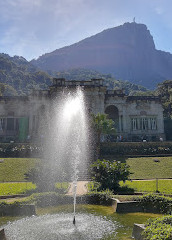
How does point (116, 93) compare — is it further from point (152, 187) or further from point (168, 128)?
point (152, 187)

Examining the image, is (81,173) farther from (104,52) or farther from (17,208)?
(104,52)

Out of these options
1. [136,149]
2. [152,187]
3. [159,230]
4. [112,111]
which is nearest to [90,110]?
[112,111]

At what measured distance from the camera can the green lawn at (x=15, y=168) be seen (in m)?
20.8

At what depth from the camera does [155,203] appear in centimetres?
1181

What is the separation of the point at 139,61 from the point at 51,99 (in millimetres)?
165119

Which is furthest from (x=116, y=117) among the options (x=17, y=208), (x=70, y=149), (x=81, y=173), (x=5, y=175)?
(x=17, y=208)

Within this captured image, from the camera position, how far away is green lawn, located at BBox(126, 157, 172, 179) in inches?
843

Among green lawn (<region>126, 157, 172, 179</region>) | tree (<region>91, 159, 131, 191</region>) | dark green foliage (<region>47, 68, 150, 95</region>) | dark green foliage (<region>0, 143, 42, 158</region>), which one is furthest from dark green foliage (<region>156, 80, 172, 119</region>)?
tree (<region>91, 159, 131, 191</region>)

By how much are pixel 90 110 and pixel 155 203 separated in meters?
27.0

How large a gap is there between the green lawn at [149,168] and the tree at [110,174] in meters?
4.61

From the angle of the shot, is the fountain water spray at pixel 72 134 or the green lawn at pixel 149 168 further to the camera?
the fountain water spray at pixel 72 134

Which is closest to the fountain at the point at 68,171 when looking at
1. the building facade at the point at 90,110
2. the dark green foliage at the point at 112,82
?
the building facade at the point at 90,110

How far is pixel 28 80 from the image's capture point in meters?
99.4

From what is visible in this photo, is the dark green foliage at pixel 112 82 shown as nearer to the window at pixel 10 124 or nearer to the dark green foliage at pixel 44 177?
the window at pixel 10 124
